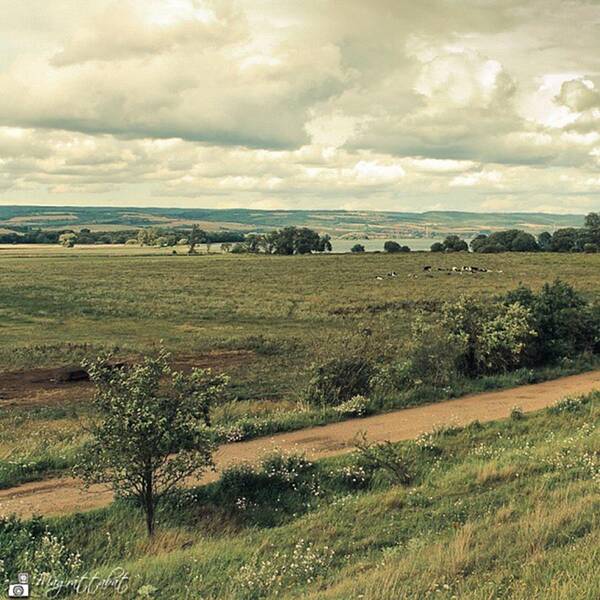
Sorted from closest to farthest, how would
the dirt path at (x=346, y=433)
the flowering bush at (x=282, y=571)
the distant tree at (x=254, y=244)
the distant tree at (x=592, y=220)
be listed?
the flowering bush at (x=282, y=571), the dirt path at (x=346, y=433), the distant tree at (x=254, y=244), the distant tree at (x=592, y=220)

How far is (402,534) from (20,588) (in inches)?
194

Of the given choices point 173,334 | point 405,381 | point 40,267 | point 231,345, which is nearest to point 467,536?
point 405,381

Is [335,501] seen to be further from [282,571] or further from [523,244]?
[523,244]

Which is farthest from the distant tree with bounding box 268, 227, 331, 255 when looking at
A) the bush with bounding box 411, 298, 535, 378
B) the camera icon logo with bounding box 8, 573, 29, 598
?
the camera icon logo with bounding box 8, 573, 29, 598

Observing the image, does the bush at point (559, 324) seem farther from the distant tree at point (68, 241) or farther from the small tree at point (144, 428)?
the distant tree at point (68, 241)

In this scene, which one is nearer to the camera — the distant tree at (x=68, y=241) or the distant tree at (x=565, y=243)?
the distant tree at (x=565, y=243)

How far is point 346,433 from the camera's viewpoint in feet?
49.5

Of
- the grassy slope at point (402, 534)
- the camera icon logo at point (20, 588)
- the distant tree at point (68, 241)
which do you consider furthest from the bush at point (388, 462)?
the distant tree at point (68, 241)

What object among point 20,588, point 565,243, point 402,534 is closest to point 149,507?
point 20,588

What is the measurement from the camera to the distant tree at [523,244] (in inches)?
5295

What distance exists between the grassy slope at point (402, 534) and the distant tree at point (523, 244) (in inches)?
5073

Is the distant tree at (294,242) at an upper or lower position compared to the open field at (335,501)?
upper

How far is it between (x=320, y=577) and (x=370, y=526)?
6.95 feet

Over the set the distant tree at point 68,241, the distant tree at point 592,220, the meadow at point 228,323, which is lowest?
the meadow at point 228,323
